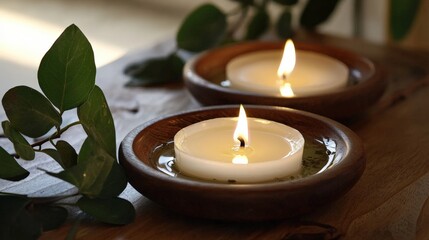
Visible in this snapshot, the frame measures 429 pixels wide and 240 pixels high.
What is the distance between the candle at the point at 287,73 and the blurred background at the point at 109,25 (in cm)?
30

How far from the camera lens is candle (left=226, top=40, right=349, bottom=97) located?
891 millimetres

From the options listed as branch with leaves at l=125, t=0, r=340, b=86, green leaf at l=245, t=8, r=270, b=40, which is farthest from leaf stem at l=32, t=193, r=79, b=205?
green leaf at l=245, t=8, r=270, b=40

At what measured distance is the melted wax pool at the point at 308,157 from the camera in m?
0.73

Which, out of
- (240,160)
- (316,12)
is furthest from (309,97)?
(316,12)

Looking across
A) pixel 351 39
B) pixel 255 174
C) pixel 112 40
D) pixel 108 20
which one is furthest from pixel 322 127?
pixel 108 20

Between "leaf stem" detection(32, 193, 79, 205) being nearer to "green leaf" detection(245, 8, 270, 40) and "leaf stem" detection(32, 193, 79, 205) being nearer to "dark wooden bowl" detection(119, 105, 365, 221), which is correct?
"dark wooden bowl" detection(119, 105, 365, 221)

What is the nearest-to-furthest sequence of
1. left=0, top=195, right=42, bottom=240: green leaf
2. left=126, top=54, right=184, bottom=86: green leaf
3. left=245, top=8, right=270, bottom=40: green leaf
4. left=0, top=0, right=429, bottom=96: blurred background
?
left=0, top=195, right=42, bottom=240: green leaf, left=126, top=54, right=184, bottom=86: green leaf, left=245, top=8, right=270, bottom=40: green leaf, left=0, top=0, right=429, bottom=96: blurred background

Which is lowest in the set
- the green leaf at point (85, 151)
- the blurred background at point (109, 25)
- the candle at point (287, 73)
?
the blurred background at point (109, 25)

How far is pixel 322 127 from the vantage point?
78 cm

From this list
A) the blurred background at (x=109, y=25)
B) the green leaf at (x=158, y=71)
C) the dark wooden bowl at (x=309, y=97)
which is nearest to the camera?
the dark wooden bowl at (x=309, y=97)

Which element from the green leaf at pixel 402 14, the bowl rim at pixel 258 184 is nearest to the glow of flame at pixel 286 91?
the bowl rim at pixel 258 184

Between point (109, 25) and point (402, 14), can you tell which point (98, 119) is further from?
point (109, 25)

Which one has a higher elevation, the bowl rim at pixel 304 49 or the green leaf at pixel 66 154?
the green leaf at pixel 66 154

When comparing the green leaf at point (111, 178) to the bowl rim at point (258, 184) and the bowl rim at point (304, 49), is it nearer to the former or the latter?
the bowl rim at point (258, 184)
